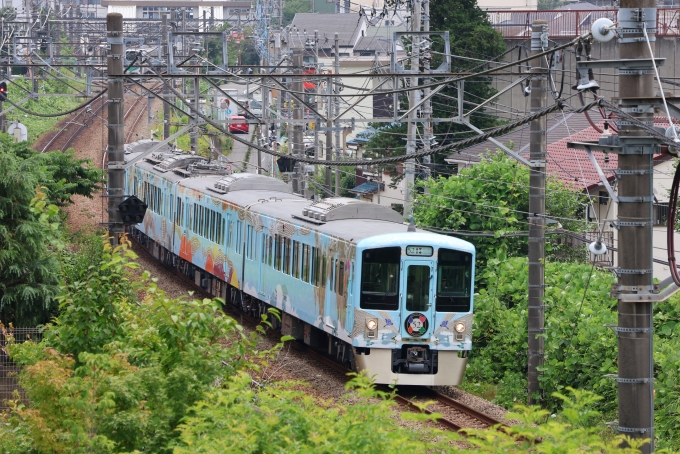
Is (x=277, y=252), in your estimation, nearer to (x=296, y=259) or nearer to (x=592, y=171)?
(x=296, y=259)

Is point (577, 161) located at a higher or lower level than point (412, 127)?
lower

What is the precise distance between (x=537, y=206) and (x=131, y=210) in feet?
18.5

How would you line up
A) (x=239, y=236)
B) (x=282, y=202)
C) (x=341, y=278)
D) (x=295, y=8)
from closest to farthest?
(x=341, y=278) < (x=282, y=202) < (x=239, y=236) < (x=295, y=8)

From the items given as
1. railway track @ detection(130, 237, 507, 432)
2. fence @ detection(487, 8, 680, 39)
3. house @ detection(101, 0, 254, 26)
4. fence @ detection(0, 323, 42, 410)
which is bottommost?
railway track @ detection(130, 237, 507, 432)

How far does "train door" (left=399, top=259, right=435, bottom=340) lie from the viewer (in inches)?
535

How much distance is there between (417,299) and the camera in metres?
13.6

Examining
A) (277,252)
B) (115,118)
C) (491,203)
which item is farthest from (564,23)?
(115,118)

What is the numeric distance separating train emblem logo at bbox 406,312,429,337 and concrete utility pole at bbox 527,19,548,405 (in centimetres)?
148

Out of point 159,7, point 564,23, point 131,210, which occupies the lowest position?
point 131,210

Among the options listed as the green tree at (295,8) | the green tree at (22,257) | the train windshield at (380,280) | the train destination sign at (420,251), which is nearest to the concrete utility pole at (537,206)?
the train destination sign at (420,251)

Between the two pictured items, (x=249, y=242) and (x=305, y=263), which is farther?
(x=249, y=242)

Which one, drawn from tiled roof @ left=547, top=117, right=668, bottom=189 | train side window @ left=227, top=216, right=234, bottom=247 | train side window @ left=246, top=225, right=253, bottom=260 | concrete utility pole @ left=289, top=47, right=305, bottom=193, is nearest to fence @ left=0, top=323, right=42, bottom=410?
train side window @ left=246, top=225, right=253, bottom=260

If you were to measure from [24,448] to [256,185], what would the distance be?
13759 mm

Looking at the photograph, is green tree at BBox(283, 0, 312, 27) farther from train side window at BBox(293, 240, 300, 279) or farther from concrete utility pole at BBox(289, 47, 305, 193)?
train side window at BBox(293, 240, 300, 279)
